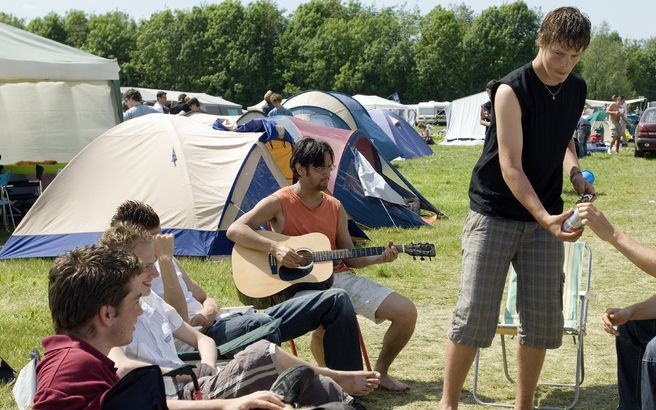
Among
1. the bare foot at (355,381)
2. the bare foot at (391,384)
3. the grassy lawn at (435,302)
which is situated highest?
the bare foot at (355,381)

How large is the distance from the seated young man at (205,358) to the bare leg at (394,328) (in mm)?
1084

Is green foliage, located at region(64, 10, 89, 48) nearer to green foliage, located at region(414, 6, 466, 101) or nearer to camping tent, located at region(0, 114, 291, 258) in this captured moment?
green foliage, located at region(414, 6, 466, 101)

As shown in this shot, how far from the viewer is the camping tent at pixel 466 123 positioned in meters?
29.3

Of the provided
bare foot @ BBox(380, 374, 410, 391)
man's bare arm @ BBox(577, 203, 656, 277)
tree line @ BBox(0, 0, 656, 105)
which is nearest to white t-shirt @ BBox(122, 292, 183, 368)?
bare foot @ BBox(380, 374, 410, 391)

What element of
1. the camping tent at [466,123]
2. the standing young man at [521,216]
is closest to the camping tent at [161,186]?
the standing young man at [521,216]

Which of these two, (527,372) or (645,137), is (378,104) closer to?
(645,137)

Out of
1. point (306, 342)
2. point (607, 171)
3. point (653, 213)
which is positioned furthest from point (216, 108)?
point (306, 342)

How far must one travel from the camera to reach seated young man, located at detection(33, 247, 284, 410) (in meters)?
2.30

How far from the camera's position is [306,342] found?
562 cm

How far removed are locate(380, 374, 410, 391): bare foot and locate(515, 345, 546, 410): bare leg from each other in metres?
0.74

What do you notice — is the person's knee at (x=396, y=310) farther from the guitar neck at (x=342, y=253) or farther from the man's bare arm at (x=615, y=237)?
the man's bare arm at (x=615, y=237)

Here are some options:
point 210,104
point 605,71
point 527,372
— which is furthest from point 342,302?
point 605,71

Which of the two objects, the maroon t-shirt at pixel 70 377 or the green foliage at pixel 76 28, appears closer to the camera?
the maroon t-shirt at pixel 70 377

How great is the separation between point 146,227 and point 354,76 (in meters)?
63.8
